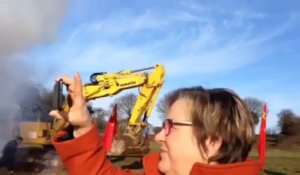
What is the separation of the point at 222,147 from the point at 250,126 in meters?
0.16

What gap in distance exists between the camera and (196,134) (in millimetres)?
2426

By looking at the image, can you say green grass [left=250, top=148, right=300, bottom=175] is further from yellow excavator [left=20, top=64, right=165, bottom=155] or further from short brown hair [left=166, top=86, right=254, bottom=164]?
short brown hair [left=166, top=86, right=254, bottom=164]

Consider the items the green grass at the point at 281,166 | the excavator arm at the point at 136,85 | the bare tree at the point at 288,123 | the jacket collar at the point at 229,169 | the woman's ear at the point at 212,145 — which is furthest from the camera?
the bare tree at the point at 288,123

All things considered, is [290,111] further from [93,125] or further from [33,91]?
[93,125]

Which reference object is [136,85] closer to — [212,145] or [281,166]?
[281,166]

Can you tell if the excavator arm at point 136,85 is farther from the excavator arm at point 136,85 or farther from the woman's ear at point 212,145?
the woman's ear at point 212,145

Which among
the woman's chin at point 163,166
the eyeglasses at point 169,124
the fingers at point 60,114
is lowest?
the woman's chin at point 163,166

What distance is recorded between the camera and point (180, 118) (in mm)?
2467

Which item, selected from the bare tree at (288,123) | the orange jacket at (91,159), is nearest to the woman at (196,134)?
the orange jacket at (91,159)

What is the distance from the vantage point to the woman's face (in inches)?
94.3

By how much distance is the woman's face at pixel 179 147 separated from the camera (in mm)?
2395

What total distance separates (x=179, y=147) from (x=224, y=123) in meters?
0.22

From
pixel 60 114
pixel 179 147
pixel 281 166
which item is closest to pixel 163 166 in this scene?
pixel 179 147

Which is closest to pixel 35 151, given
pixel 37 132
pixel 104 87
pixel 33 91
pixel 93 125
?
pixel 37 132
